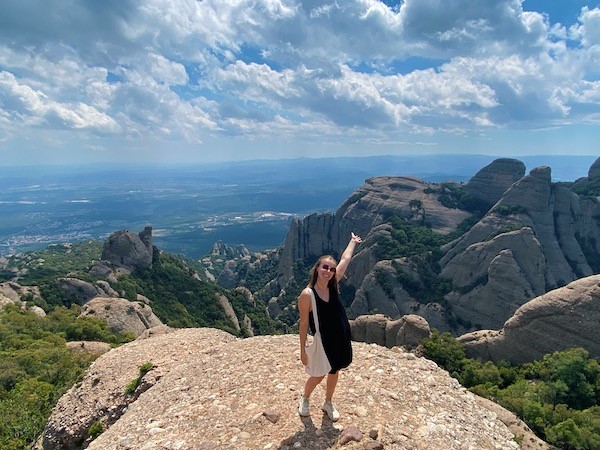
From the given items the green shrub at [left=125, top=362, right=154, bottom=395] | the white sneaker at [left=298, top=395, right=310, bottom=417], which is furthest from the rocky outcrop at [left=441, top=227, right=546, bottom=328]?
the white sneaker at [left=298, top=395, right=310, bottom=417]

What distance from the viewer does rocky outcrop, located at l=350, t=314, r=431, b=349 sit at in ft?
137

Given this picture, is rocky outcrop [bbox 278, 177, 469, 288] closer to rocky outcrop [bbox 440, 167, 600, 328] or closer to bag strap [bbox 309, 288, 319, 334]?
rocky outcrop [bbox 440, 167, 600, 328]

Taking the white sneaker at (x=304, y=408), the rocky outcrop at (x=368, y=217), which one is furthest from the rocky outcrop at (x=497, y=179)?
the white sneaker at (x=304, y=408)

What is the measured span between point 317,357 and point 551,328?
3987 cm

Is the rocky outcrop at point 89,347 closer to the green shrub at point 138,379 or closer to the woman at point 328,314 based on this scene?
the green shrub at point 138,379

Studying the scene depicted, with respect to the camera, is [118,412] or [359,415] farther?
[118,412]

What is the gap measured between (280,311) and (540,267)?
61879 millimetres

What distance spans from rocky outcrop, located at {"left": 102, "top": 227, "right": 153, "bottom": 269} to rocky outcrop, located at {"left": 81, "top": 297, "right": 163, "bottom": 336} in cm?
3062

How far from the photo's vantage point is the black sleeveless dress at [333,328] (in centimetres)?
871

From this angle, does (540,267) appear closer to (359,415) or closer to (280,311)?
(280,311)

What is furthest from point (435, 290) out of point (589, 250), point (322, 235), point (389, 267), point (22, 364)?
point (22, 364)

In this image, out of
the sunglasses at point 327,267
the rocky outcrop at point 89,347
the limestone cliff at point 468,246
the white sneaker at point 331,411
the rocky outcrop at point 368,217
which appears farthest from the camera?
the rocky outcrop at point 368,217

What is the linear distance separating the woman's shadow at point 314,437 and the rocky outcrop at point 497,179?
406ft

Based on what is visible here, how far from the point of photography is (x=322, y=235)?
5138 inches
